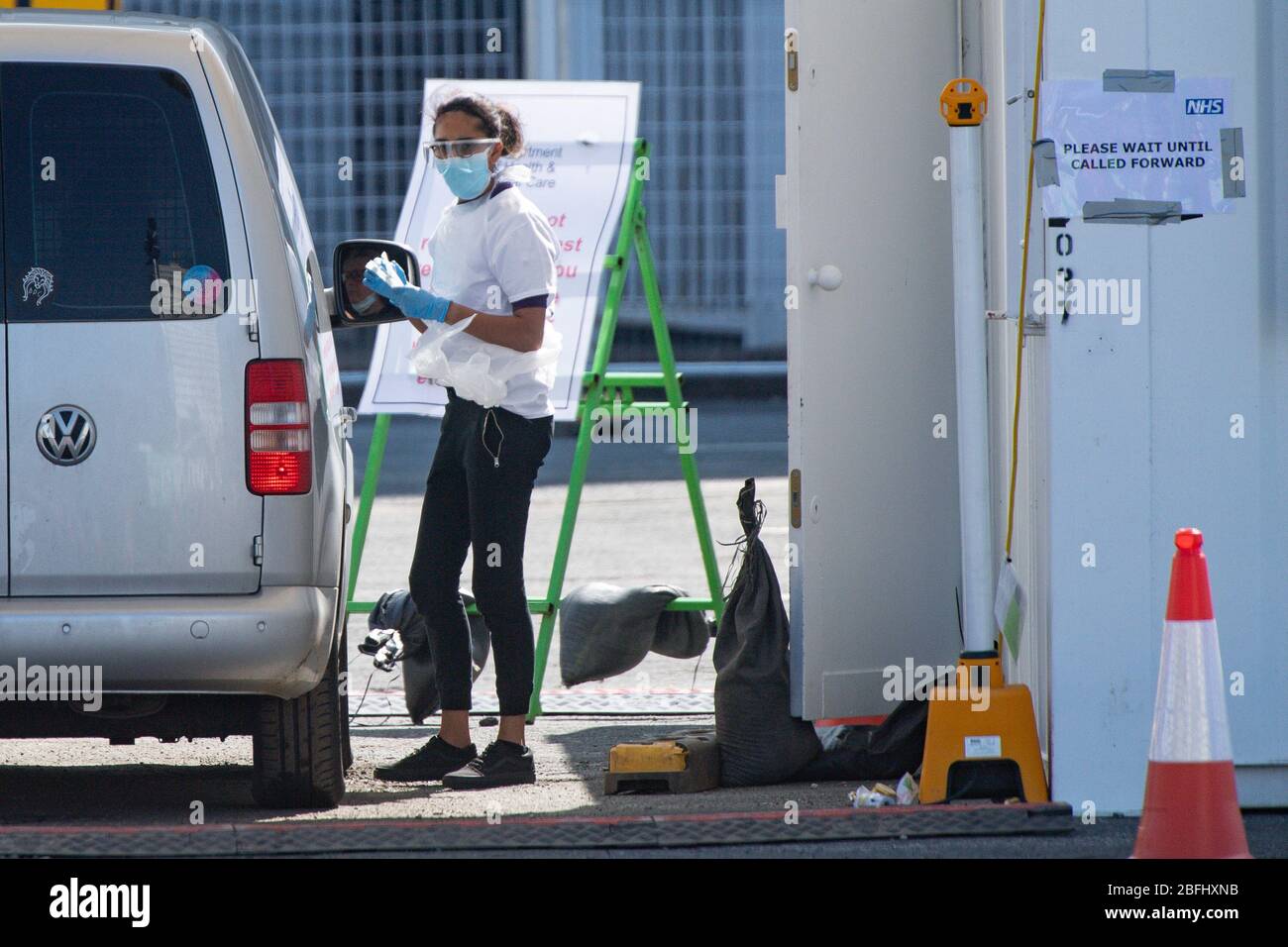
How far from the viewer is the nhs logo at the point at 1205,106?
4.61 meters

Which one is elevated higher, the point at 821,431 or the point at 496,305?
the point at 496,305

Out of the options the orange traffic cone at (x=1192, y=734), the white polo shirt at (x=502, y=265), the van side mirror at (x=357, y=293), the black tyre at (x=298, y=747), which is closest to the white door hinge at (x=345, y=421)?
the van side mirror at (x=357, y=293)

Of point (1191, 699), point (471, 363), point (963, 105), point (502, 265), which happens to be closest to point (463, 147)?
point (502, 265)

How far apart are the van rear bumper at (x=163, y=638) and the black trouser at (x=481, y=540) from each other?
0.89 meters

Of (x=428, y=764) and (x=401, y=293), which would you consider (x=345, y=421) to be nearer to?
(x=401, y=293)

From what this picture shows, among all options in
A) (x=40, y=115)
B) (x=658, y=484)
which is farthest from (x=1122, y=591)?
(x=658, y=484)

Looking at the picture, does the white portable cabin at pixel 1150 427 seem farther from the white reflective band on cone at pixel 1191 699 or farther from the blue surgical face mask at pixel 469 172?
the blue surgical face mask at pixel 469 172

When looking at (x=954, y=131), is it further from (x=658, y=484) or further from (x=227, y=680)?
(x=658, y=484)

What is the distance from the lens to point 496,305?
531cm

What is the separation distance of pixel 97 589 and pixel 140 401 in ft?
1.47

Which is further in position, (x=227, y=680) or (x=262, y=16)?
(x=262, y=16)

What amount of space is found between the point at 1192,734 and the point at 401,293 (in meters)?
2.40

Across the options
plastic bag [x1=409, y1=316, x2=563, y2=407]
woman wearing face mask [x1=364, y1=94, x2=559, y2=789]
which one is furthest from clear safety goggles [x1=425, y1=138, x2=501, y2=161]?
plastic bag [x1=409, y1=316, x2=563, y2=407]

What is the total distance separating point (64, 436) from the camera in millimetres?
4387
